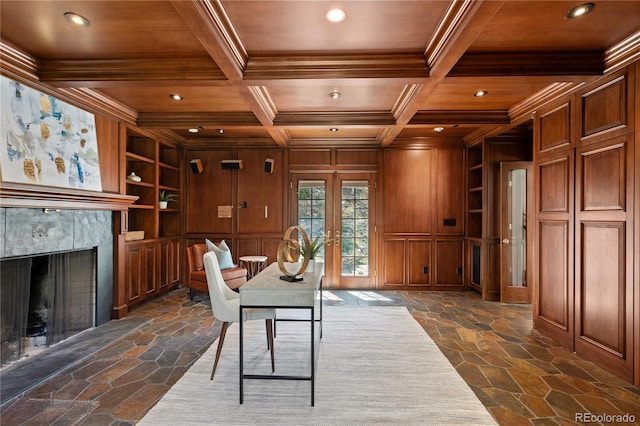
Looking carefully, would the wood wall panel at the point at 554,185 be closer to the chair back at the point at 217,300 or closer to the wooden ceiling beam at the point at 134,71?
the chair back at the point at 217,300

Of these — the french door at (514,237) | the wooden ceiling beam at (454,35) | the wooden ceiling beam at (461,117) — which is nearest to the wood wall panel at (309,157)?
the wooden ceiling beam at (461,117)

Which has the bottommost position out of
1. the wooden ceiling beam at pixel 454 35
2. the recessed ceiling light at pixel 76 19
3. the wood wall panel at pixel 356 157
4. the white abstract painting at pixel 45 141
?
the white abstract painting at pixel 45 141

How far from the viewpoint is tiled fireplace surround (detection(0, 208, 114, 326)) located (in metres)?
2.73

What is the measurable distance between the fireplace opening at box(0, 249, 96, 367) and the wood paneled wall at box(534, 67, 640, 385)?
5473mm

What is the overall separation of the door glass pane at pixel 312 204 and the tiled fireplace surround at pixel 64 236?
3048mm

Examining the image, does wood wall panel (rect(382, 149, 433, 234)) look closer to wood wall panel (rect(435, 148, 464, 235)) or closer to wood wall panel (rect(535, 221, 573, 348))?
wood wall panel (rect(435, 148, 464, 235))

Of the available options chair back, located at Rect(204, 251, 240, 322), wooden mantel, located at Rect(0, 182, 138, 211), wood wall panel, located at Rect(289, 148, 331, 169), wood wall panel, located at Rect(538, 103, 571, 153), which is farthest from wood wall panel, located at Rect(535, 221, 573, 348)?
wooden mantel, located at Rect(0, 182, 138, 211)

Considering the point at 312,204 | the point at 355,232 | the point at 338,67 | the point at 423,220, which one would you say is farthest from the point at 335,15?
the point at 423,220

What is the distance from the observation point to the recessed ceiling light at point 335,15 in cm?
216

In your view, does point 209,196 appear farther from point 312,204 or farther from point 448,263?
point 448,263

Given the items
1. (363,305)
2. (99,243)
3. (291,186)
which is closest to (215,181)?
(291,186)

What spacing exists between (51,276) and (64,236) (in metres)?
0.46

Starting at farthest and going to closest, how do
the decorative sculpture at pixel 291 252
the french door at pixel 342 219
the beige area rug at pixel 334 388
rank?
1. the french door at pixel 342 219
2. the decorative sculpture at pixel 291 252
3. the beige area rug at pixel 334 388

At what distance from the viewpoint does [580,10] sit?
217 cm
